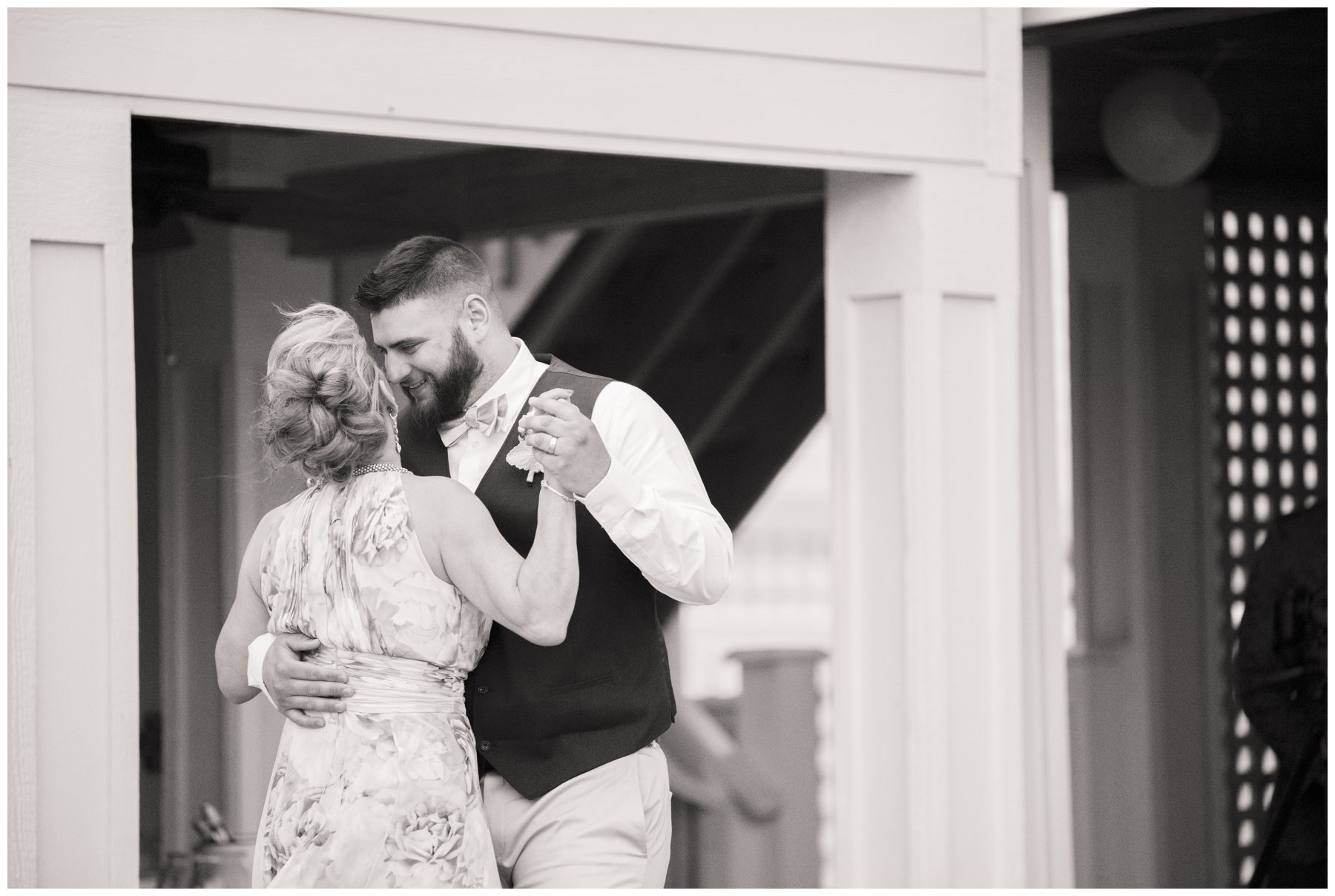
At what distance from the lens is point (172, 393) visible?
6.10 meters

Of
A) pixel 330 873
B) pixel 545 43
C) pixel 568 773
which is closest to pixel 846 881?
pixel 568 773

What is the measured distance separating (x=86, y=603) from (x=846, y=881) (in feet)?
5.96

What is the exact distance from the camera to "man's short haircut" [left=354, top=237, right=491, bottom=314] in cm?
305

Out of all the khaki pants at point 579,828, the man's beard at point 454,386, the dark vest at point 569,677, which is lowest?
the khaki pants at point 579,828

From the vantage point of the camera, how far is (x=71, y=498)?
3.14m

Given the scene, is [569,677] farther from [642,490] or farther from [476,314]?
[476,314]

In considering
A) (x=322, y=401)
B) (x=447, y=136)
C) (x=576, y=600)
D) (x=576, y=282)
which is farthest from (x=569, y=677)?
(x=576, y=282)

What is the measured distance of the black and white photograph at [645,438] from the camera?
2.87 metres

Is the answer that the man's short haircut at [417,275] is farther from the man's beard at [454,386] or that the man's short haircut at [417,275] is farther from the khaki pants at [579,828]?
the khaki pants at [579,828]

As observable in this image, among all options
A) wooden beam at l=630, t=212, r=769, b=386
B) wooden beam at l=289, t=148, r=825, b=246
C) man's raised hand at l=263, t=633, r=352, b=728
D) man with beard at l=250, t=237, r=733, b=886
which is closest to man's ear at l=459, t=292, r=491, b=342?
man with beard at l=250, t=237, r=733, b=886

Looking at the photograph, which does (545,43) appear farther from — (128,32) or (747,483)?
(747,483)

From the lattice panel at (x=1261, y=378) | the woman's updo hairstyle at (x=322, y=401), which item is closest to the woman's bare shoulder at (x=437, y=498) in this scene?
the woman's updo hairstyle at (x=322, y=401)

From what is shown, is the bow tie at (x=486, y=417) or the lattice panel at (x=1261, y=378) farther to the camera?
the lattice panel at (x=1261, y=378)

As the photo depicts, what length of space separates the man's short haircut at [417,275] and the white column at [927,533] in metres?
1.27
